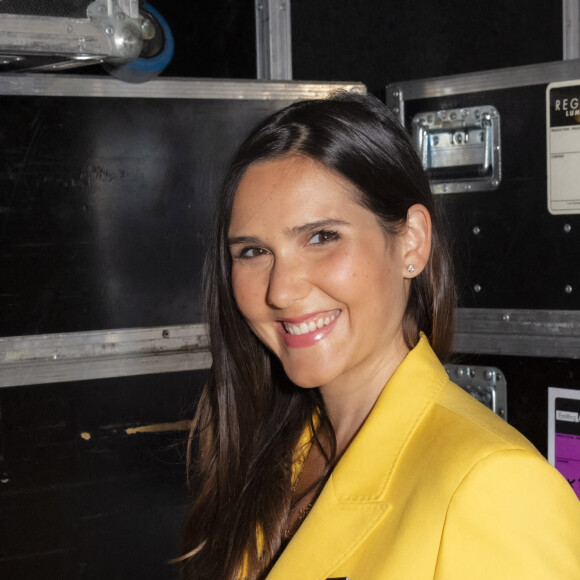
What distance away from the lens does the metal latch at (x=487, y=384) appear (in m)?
1.86

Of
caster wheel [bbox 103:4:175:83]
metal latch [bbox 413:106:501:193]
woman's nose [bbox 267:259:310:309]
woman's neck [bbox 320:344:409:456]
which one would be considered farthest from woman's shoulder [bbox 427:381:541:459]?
caster wheel [bbox 103:4:175:83]

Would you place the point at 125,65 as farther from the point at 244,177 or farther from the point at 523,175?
the point at 523,175

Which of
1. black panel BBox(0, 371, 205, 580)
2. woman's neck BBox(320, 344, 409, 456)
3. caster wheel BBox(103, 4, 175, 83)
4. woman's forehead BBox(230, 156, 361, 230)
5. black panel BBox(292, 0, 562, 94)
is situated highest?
black panel BBox(292, 0, 562, 94)

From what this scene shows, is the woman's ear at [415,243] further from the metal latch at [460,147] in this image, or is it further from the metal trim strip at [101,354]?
the metal trim strip at [101,354]

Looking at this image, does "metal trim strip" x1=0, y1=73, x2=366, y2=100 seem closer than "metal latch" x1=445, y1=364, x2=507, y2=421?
Yes

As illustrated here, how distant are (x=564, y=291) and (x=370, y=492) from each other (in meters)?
0.72

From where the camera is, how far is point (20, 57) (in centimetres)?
152

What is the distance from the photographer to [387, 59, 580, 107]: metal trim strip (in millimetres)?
1719

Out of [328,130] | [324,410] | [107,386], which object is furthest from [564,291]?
[107,386]

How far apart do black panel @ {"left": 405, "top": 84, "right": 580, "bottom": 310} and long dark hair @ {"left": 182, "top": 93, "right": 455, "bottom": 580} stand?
35 centimetres

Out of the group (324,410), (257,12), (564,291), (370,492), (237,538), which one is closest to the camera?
(370,492)

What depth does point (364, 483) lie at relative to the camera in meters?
1.22

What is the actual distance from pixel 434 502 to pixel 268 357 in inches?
25.3

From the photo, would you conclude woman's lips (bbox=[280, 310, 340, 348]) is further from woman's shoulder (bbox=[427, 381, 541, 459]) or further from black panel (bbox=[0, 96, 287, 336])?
black panel (bbox=[0, 96, 287, 336])
